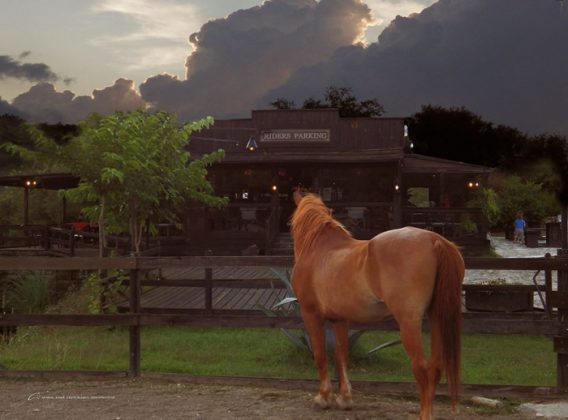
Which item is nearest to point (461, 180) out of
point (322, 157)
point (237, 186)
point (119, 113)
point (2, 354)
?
point (322, 157)

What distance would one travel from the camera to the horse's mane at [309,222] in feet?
18.4

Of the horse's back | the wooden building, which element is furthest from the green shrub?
the horse's back

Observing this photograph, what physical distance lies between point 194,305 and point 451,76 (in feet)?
326

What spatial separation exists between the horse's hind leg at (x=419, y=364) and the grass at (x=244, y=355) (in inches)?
93.9

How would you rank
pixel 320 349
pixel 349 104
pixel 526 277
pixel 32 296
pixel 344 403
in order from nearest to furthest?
pixel 344 403
pixel 320 349
pixel 32 296
pixel 526 277
pixel 349 104

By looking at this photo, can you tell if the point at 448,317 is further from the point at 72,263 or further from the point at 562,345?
the point at 72,263

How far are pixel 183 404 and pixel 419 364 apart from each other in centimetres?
222

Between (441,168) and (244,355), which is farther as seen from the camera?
(441,168)

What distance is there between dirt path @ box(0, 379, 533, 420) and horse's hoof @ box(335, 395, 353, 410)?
0.17ft

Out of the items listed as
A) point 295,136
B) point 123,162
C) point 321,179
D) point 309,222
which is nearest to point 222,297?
point 123,162

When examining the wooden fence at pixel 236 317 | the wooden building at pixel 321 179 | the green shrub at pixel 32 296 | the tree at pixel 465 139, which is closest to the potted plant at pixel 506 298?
the wooden fence at pixel 236 317

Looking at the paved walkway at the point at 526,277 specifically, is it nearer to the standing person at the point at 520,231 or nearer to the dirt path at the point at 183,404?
the dirt path at the point at 183,404

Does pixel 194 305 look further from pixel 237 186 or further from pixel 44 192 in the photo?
pixel 44 192

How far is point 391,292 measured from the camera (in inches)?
182
